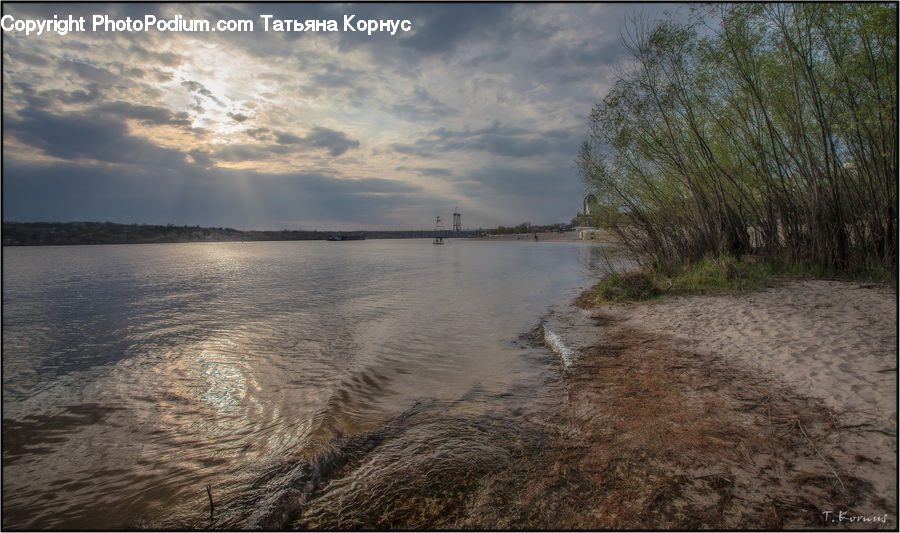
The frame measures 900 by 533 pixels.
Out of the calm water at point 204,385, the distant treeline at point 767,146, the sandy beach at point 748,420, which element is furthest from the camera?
the distant treeline at point 767,146

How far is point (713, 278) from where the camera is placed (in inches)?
465

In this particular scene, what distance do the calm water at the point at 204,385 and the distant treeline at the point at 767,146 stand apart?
592cm

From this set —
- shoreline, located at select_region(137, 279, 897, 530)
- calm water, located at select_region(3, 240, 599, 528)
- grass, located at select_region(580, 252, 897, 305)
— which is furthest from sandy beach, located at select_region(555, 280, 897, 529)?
grass, located at select_region(580, 252, 897, 305)

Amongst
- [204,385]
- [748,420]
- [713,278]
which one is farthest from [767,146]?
[204,385]

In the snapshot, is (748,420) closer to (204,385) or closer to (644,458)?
(644,458)

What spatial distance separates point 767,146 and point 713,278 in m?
4.92

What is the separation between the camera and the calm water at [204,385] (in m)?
4.15

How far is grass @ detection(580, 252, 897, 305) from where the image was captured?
35.4ft

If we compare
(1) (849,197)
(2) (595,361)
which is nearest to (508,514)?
(2) (595,361)

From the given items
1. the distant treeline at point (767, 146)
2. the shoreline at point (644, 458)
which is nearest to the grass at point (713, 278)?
the distant treeline at point (767, 146)

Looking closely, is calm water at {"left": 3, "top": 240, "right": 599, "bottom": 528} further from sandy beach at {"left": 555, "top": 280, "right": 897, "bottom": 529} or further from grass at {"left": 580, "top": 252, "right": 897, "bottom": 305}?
grass at {"left": 580, "top": 252, "right": 897, "bottom": 305}

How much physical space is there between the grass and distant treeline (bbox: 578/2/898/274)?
15.4 inches

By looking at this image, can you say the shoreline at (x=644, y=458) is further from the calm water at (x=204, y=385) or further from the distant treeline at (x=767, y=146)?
the distant treeline at (x=767, y=146)

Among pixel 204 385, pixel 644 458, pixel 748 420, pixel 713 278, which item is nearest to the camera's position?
pixel 644 458
